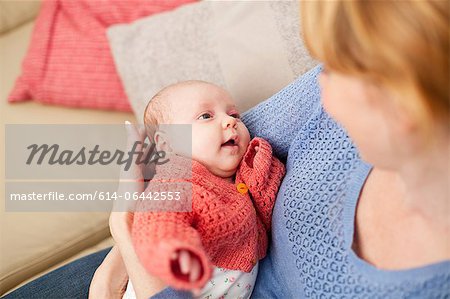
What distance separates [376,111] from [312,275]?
0.41m

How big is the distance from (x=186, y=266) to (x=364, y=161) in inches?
13.7

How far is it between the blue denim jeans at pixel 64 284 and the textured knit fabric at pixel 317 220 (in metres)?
0.45

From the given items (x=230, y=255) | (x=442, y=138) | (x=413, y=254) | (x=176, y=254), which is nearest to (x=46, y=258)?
(x=230, y=255)

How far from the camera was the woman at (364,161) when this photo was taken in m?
0.57

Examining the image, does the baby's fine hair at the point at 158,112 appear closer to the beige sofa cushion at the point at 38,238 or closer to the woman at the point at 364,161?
the woman at the point at 364,161

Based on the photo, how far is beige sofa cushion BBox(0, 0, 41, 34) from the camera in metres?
2.05

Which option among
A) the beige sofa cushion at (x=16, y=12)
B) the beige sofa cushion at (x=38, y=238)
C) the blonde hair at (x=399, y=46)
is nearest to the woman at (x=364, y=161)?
the blonde hair at (x=399, y=46)

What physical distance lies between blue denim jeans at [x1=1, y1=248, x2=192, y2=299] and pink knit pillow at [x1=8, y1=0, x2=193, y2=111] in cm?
67

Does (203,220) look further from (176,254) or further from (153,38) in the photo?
(153,38)

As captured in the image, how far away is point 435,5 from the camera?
56cm

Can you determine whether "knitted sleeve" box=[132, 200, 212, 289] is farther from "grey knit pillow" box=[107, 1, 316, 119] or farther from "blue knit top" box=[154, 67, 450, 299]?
"grey knit pillow" box=[107, 1, 316, 119]

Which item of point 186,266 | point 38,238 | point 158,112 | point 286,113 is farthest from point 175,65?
point 186,266

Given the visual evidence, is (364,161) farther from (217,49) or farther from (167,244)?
(217,49)

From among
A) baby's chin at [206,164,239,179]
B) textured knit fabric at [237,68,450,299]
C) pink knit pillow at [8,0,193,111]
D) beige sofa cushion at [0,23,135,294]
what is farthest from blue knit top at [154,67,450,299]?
pink knit pillow at [8,0,193,111]
